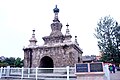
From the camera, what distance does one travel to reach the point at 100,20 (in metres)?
35.5

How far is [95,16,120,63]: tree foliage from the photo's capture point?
106ft

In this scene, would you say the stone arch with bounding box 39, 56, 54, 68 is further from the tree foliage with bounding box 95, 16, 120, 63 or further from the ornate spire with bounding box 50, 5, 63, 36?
the tree foliage with bounding box 95, 16, 120, 63

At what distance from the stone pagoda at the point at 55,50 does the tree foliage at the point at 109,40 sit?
1181cm

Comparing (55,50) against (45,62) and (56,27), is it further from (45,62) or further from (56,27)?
(56,27)

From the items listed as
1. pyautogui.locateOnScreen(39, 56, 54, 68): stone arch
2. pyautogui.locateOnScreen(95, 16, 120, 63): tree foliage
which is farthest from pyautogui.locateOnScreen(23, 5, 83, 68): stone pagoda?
pyautogui.locateOnScreen(95, 16, 120, 63): tree foliage

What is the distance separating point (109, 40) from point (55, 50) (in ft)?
50.1

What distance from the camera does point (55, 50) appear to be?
2120cm

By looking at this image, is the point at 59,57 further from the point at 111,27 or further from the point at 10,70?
the point at 111,27

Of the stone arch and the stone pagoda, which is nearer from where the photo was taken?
the stone pagoda

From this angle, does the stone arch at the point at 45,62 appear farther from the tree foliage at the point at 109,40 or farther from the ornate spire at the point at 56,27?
the tree foliage at the point at 109,40

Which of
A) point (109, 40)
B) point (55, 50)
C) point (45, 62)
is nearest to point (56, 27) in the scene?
point (55, 50)

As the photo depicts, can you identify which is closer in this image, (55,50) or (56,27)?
(55,50)

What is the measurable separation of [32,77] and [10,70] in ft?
9.04

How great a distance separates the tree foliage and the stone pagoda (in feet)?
38.7
